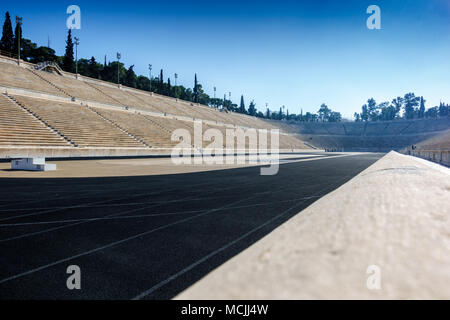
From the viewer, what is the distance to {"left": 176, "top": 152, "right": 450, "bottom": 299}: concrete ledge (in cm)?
78

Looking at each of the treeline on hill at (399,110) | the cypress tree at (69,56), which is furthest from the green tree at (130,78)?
the treeline on hill at (399,110)

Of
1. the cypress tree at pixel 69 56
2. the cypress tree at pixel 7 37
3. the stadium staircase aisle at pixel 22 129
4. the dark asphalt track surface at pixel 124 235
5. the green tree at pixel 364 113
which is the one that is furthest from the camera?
the green tree at pixel 364 113

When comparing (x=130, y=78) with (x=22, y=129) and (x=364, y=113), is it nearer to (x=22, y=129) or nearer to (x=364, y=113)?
(x=22, y=129)

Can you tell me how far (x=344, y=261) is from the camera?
0.92 m

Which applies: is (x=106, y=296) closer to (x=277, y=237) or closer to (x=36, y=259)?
(x=36, y=259)

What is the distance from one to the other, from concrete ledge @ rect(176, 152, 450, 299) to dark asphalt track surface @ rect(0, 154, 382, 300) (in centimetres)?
199

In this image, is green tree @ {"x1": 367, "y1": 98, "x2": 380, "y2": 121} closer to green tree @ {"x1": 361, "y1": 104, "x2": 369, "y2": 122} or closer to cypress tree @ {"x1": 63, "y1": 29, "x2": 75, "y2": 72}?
green tree @ {"x1": 361, "y1": 104, "x2": 369, "y2": 122}

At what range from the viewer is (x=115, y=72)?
219 feet

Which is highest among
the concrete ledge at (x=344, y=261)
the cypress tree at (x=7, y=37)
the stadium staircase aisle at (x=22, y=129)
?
the cypress tree at (x=7, y=37)

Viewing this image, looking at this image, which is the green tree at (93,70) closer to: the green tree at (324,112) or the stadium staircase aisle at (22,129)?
the stadium staircase aisle at (22,129)

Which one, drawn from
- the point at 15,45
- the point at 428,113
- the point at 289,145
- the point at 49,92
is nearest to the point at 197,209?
the point at 49,92

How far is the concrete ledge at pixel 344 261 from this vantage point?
0.78 meters

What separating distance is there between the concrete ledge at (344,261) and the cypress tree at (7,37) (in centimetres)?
6841

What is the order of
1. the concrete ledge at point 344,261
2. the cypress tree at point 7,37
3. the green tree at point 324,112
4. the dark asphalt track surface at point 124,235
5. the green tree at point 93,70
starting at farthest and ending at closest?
the green tree at point 324,112, the green tree at point 93,70, the cypress tree at point 7,37, the dark asphalt track surface at point 124,235, the concrete ledge at point 344,261
